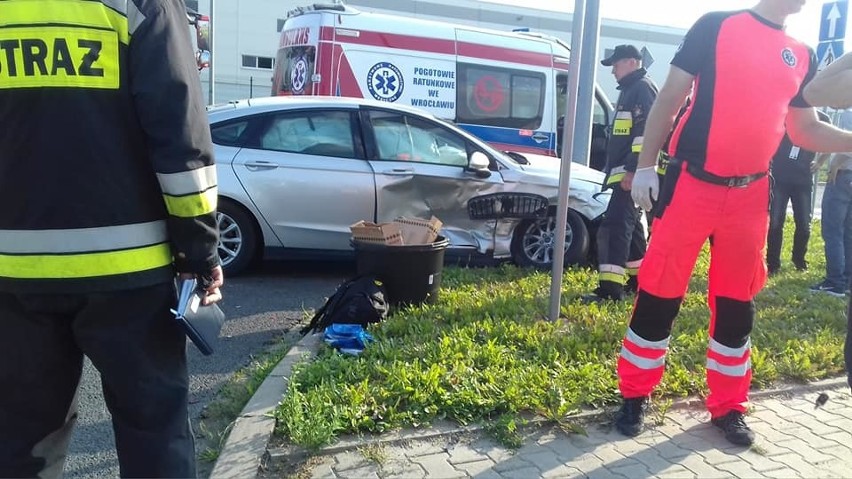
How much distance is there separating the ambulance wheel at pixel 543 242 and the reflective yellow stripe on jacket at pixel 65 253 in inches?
191

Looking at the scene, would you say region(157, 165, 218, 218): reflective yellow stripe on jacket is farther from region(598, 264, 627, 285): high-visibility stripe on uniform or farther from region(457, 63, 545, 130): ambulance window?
region(457, 63, 545, 130): ambulance window

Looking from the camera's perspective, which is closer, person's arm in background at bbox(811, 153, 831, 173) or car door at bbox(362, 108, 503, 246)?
person's arm in background at bbox(811, 153, 831, 173)

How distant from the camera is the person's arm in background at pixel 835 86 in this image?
2.53m

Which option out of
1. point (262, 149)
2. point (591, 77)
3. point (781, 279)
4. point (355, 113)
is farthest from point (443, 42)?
point (781, 279)

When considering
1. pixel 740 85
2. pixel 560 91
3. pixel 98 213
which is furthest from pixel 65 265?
pixel 560 91

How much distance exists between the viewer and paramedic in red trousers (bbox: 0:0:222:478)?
187 cm

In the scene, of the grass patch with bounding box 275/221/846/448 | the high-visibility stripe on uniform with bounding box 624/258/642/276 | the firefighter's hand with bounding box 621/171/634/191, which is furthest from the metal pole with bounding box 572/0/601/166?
the grass patch with bounding box 275/221/846/448

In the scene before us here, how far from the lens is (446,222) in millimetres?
6375

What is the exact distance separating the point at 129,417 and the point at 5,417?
13.2 inches

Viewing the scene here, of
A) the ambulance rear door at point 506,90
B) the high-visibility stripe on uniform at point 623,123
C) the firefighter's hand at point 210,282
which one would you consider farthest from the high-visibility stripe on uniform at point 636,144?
the ambulance rear door at point 506,90

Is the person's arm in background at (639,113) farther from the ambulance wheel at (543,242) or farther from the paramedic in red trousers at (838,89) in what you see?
the paramedic in red trousers at (838,89)

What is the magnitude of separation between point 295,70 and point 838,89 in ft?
26.2

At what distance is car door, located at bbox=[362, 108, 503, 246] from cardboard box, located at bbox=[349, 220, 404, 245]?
129cm

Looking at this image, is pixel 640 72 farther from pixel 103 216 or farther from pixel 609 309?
pixel 103 216
